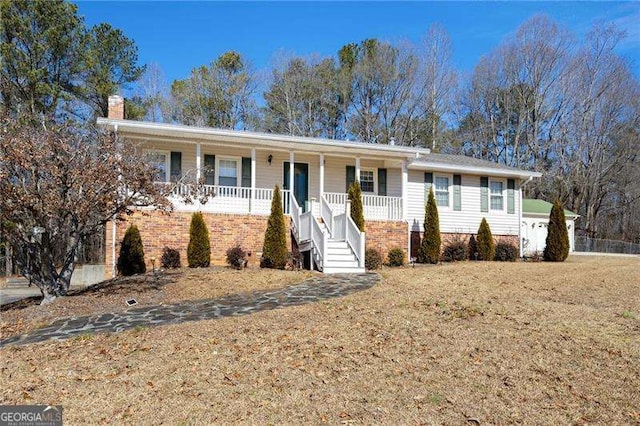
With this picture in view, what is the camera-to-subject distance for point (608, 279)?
453 inches

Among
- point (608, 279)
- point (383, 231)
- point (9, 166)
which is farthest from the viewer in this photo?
point (383, 231)

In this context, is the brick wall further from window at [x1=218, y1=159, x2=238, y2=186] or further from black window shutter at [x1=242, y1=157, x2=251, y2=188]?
window at [x1=218, y1=159, x2=238, y2=186]

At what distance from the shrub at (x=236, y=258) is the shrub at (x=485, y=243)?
29.6 ft

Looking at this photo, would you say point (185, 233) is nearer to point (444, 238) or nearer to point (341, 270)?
point (341, 270)

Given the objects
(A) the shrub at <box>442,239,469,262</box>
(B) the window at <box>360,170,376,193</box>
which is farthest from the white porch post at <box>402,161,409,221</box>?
(A) the shrub at <box>442,239,469,262</box>

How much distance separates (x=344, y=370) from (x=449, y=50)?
32.3 m

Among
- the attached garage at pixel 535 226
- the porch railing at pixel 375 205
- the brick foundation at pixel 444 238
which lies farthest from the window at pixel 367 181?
the attached garage at pixel 535 226

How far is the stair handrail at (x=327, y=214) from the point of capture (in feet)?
49.1

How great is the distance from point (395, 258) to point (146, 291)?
825cm

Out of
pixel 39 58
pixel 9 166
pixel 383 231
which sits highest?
pixel 39 58

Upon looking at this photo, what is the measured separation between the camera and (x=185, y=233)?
14219 millimetres

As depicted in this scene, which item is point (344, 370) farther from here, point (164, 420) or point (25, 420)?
point (25, 420)

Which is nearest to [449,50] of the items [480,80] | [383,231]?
[480,80]

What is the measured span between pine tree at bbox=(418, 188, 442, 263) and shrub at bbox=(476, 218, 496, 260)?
2.32 meters
